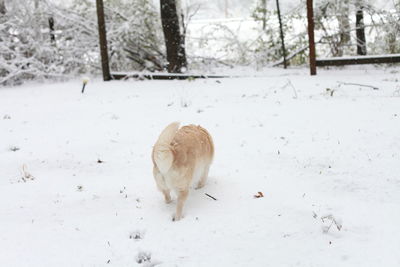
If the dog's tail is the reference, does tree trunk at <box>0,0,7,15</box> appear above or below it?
above

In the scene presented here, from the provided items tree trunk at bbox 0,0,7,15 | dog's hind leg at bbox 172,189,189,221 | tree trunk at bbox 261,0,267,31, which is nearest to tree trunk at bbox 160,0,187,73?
tree trunk at bbox 261,0,267,31

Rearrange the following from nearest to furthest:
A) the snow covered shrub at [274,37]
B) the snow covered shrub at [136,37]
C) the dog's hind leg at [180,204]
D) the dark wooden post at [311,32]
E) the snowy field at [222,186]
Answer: the snowy field at [222,186]
the dog's hind leg at [180,204]
the dark wooden post at [311,32]
the snow covered shrub at [136,37]
the snow covered shrub at [274,37]

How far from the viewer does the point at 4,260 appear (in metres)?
2.96

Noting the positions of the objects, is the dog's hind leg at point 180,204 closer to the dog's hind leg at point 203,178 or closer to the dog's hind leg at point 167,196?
the dog's hind leg at point 167,196

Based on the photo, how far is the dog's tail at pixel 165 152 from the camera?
10.5 ft

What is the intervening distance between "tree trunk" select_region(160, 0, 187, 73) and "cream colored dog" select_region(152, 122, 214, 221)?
7831 mm

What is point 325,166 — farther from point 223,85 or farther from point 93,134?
point 223,85

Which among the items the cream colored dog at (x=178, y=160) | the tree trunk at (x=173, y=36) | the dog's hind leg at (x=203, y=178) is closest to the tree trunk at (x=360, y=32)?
the tree trunk at (x=173, y=36)

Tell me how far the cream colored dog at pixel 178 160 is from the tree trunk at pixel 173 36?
25.7 ft

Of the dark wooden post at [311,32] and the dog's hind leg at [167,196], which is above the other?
the dark wooden post at [311,32]

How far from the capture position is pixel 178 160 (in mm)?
3334

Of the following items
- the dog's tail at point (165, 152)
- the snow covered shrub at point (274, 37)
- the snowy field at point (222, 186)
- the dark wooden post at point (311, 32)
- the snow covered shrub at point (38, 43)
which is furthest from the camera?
the snow covered shrub at point (274, 37)

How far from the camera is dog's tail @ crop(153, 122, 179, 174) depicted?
10.5 feet

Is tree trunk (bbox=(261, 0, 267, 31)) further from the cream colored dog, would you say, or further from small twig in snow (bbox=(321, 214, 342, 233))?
small twig in snow (bbox=(321, 214, 342, 233))
